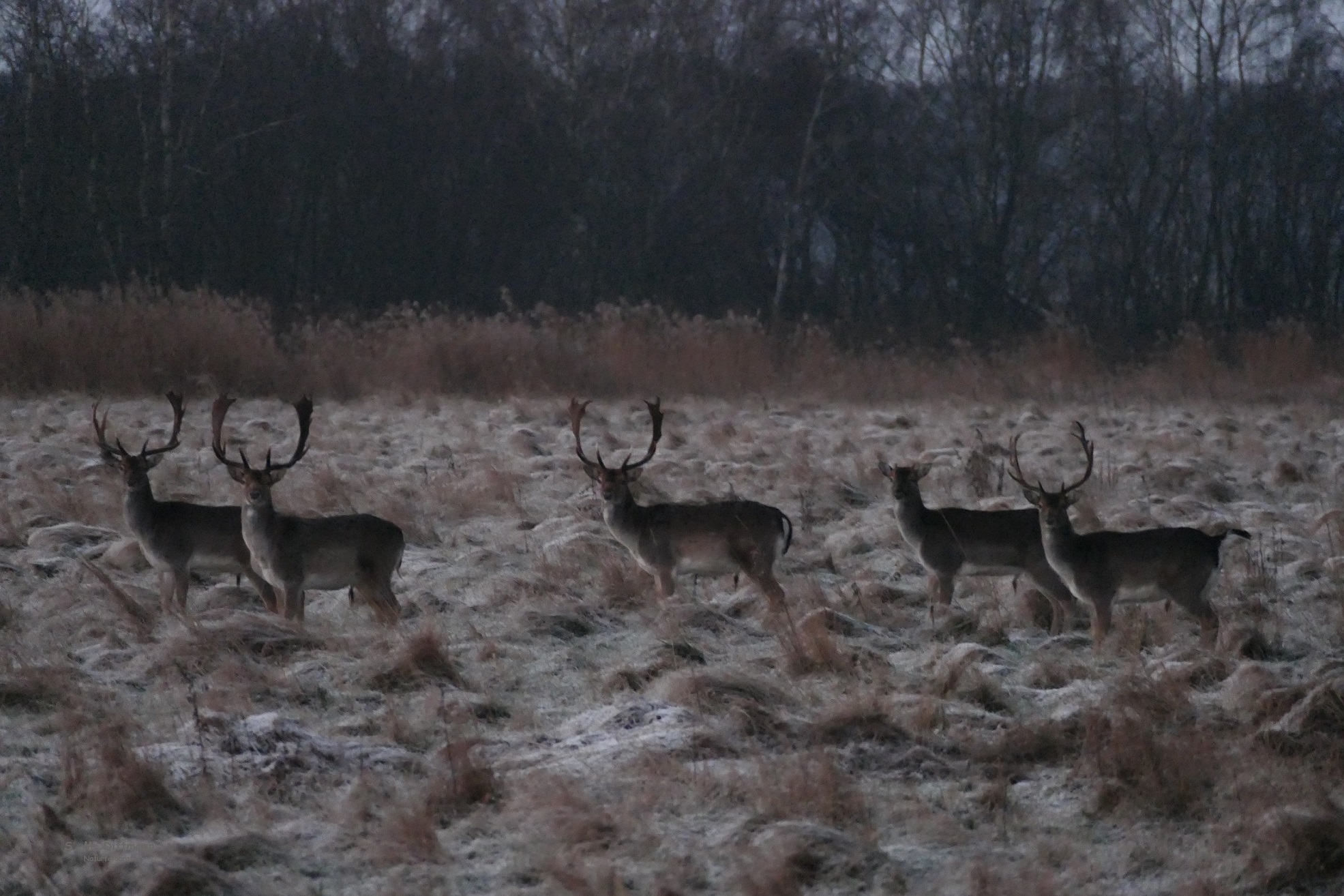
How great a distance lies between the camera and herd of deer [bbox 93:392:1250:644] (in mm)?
7781

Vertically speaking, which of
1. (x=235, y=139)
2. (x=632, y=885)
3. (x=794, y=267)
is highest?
(x=235, y=139)

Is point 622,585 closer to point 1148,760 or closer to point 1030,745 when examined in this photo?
point 1030,745

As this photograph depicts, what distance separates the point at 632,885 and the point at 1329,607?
4768 mm

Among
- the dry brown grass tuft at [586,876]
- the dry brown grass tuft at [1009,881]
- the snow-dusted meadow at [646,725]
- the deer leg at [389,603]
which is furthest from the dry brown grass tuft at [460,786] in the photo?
the deer leg at [389,603]

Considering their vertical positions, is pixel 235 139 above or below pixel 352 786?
above

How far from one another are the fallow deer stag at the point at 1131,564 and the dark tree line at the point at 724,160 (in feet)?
65.2

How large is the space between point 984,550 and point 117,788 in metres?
4.83

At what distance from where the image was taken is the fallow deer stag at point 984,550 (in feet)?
27.5

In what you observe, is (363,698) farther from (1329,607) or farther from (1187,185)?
(1187,185)

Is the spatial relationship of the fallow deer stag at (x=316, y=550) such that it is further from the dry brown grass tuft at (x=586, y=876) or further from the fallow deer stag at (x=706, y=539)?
the dry brown grass tuft at (x=586, y=876)

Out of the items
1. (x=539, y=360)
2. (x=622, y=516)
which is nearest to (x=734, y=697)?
(x=622, y=516)

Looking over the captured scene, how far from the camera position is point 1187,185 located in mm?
30438

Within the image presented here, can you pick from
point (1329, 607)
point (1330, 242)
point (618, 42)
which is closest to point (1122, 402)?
point (1329, 607)

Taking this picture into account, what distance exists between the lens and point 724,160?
32.8 m
